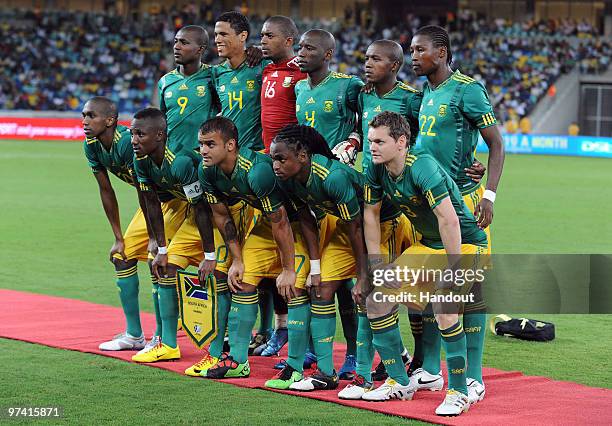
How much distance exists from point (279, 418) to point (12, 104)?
3671 centimetres

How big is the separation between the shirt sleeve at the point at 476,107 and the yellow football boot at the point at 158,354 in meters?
2.90

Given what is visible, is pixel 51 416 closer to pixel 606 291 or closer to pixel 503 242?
pixel 606 291

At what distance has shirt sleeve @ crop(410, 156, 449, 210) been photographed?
6.31 meters

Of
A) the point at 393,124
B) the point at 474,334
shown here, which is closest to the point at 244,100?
the point at 393,124

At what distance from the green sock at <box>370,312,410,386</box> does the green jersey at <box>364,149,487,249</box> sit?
1.91 feet

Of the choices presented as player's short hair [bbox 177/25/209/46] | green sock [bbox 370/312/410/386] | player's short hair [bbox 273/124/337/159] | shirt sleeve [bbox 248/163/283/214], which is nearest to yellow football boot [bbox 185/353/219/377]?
shirt sleeve [bbox 248/163/283/214]

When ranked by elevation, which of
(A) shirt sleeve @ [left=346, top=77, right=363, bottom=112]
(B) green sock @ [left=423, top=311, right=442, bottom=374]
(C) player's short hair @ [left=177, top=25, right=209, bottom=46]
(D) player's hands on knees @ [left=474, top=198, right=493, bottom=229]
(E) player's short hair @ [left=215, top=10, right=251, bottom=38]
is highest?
(E) player's short hair @ [left=215, top=10, right=251, bottom=38]

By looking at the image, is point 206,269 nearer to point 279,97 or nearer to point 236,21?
point 279,97

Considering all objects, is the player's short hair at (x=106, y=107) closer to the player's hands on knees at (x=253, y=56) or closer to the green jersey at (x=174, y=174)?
the green jersey at (x=174, y=174)

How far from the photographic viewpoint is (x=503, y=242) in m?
15.3

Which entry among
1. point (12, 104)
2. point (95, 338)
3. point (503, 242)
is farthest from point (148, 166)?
point (12, 104)

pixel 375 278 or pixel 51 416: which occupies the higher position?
pixel 375 278

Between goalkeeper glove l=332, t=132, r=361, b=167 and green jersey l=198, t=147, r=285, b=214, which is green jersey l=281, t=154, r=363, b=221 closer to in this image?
green jersey l=198, t=147, r=285, b=214

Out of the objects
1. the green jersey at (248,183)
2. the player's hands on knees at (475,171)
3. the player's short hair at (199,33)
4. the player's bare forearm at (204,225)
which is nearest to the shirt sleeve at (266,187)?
the green jersey at (248,183)
